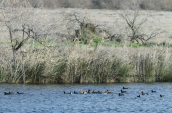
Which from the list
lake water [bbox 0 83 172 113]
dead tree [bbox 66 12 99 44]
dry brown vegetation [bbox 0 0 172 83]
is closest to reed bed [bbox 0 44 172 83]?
dry brown vegetation [bbox 0 0 172 83]

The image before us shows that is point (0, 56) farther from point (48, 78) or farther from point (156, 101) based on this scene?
point (156, 101)

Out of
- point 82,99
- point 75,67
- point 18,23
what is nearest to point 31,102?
point 82,99

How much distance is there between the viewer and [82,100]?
1942 centimetres

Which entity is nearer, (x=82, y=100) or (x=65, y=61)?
(x=82, y=100)

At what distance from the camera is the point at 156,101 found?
1944 cm

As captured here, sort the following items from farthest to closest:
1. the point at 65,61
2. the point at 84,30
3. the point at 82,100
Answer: the point at 84,30
the point at 65,61
the point at 82,100

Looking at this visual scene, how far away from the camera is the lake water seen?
680 inches

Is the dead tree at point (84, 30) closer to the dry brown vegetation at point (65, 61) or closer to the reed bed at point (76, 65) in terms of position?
the dry brown vegetation at point (65, 61)

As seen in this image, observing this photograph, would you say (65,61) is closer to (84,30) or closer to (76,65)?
(76,65)

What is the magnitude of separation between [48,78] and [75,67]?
182 cm

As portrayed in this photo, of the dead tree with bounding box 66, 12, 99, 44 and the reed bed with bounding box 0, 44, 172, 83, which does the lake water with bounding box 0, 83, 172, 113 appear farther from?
the dead tree with bounding box 66, 12, 99, 44

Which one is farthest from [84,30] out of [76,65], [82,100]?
[82,100]

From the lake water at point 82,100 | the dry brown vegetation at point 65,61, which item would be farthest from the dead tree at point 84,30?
the lake water at point 82,100

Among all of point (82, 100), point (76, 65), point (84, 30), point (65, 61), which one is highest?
point (84, 30)
